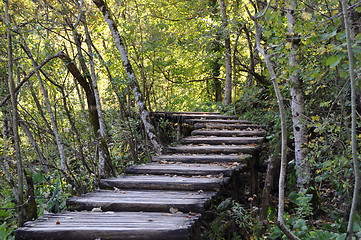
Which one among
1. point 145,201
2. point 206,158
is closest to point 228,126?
point 206,158

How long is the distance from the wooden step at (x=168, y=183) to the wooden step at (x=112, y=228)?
2.76 feet

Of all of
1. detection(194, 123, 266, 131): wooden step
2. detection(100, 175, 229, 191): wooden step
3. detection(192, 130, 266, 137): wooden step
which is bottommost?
detection(100, 175, 229, 191): wooden step

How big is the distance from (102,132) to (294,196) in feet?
16.1

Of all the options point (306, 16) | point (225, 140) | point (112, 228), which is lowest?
point (112, 228)

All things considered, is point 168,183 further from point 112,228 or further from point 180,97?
point 180,97

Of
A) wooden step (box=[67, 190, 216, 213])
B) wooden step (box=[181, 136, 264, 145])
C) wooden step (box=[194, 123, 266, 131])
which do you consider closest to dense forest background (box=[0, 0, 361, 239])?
wooden step (box=[194, 123, 266, 131])

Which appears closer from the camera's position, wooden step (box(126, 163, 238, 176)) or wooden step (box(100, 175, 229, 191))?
wooden step (box(100, 175, 229, 191))

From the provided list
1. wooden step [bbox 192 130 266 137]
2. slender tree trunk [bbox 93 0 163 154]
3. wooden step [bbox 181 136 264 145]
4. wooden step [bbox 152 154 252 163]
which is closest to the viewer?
wooden step [bbox 152 154 252 163]

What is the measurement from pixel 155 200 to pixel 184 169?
1318mm

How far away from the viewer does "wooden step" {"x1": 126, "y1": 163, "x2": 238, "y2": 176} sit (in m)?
4.63

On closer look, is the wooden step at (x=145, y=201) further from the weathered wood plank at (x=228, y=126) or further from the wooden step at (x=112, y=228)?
the weathered wood plank at (x=228, y=126)

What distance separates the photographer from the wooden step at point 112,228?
108 inches

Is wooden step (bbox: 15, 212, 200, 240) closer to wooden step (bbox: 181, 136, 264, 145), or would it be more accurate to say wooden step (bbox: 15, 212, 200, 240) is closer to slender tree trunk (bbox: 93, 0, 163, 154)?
wooden step (bbox: 181, 136, 264, 145)

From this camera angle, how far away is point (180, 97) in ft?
48.5
